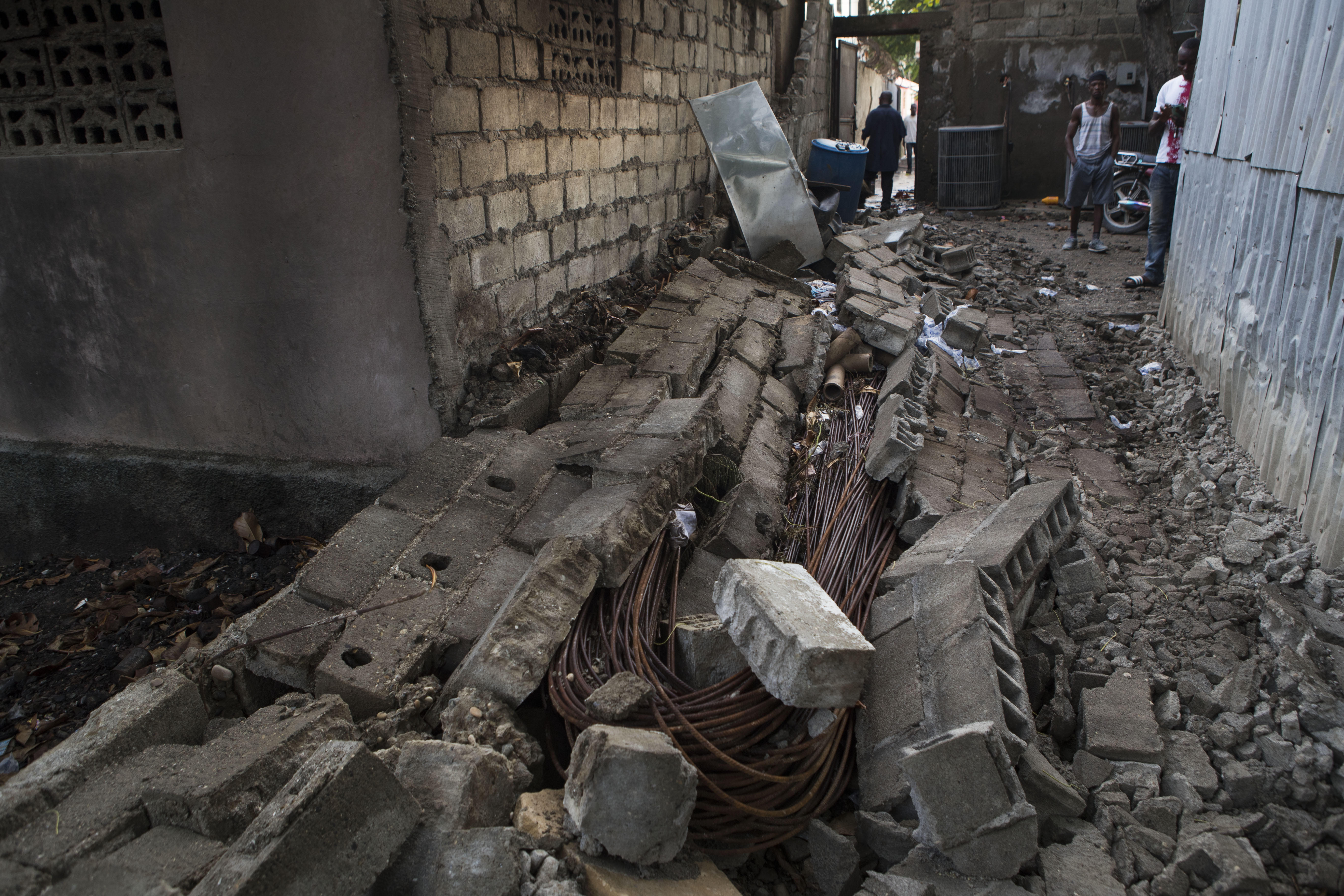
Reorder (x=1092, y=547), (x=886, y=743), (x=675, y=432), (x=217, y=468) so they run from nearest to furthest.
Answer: (x=886, y=743) < (x=1092, y=547) < (x=675, y=432) < (x=217, y=468)

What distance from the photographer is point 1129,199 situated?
10.8 m

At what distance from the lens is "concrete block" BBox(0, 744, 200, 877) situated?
1896mm

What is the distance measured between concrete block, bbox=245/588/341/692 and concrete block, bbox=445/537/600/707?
1.66ft

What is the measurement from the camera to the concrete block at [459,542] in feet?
10.6

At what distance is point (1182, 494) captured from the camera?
4227 millimetres

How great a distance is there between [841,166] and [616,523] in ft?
27.6

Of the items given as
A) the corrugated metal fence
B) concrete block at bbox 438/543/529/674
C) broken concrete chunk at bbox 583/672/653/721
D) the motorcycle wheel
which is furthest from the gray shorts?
broken concrete chunk at bbox 583/672/653/721

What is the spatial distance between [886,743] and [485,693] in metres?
1.28

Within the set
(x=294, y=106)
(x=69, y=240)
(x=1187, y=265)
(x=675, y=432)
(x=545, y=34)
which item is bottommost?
(x=675, y=432)

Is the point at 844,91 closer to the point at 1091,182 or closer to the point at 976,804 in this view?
the point at 1091,182

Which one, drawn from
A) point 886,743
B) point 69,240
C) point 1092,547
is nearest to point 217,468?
point 69,240

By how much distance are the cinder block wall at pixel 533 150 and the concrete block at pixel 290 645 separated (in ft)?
4.72

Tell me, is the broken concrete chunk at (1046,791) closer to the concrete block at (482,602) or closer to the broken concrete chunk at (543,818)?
the broken concrete chunk at (543,818)

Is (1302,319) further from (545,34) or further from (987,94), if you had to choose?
(987,94)
